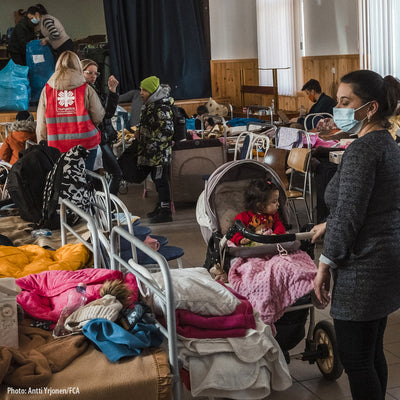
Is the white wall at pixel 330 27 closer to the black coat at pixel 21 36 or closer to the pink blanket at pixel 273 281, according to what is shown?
the black coat at pixel 21 36

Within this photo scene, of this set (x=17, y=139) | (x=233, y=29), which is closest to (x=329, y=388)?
(x=17, y=139)

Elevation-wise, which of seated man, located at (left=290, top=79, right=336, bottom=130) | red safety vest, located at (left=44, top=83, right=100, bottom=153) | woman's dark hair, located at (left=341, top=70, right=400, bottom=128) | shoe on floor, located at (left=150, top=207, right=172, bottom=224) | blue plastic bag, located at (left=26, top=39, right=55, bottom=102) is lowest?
shoe on floor, located at (left=150, top=207, right=172, bottom=224)

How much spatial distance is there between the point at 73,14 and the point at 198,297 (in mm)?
11102

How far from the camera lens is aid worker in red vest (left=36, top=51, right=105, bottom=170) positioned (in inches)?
193

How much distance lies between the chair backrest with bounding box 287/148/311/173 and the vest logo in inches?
68.5

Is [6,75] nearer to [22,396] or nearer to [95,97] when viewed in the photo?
[95,97]

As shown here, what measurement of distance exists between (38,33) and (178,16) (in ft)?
7.60

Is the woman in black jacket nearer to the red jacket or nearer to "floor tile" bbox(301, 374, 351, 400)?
the red jacket

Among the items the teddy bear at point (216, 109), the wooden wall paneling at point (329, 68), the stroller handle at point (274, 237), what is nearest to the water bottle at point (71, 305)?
the stroller handle at point (274, 237)

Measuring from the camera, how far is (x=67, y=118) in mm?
4965

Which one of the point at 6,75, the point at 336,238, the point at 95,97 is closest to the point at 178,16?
the point at 6,75

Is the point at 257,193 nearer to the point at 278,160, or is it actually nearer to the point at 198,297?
the point at 198,297

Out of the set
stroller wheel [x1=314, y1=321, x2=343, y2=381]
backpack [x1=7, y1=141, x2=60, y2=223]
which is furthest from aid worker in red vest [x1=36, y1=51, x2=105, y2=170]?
stroller wheel [x1=314, y1=321, x2=343, y2=381]

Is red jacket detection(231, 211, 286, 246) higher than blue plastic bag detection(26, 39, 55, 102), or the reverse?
blue plastic bag detection(26, 39, 55, 102)
